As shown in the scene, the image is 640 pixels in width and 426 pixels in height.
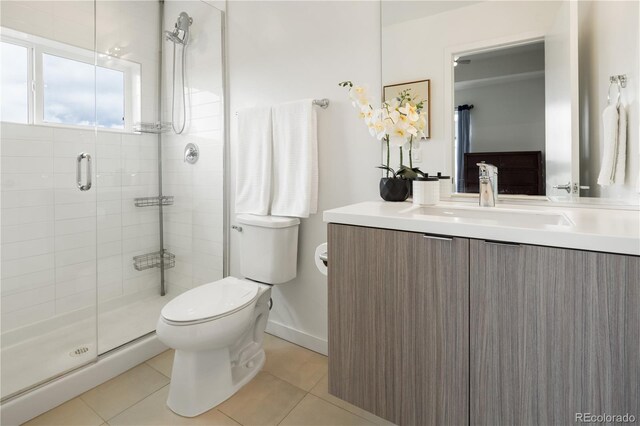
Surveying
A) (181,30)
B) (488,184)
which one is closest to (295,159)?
(488,184)

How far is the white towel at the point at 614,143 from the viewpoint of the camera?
3.58 feet

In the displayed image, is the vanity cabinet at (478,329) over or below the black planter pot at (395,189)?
below

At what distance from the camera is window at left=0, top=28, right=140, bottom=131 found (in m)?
1.71

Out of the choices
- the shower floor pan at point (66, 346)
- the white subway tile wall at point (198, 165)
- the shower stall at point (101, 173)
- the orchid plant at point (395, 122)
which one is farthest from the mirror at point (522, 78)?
the shower floor pan at point (66, 346)

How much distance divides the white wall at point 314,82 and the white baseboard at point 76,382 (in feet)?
2.46

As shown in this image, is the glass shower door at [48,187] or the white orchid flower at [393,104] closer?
the white orchid flower at [393,104]

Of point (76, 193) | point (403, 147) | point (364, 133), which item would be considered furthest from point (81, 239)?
point (403, 147)

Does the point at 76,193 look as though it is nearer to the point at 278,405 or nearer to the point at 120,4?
the point at 120,4

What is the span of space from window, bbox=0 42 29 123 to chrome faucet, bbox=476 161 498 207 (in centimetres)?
Answer: 235

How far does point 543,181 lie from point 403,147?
0.58m

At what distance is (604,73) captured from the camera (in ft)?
3.75

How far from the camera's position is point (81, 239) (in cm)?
199

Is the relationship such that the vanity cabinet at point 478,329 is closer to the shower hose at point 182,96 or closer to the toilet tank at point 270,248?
the toilet tank at point 270,248

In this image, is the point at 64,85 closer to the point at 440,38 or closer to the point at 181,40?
the point at 181,40
